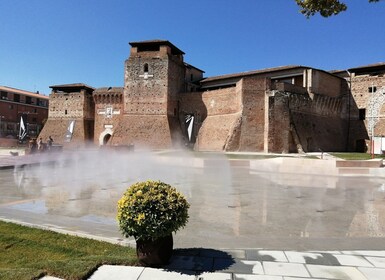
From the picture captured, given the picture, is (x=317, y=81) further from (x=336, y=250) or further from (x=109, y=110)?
(x=336, y=250)

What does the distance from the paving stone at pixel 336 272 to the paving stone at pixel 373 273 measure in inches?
2.3

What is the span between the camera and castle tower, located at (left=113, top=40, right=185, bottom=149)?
1401 inches

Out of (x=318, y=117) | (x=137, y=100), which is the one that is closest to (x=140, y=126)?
(x=137, y=100)

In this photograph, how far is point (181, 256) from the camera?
4.27 m

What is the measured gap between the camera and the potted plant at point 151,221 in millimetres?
3818

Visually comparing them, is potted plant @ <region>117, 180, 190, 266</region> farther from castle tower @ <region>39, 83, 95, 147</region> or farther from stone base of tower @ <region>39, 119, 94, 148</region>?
castle tower @ <region>39, 83, 95, 147</region>

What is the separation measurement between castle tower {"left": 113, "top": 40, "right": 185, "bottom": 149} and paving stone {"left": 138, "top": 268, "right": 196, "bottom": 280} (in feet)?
102

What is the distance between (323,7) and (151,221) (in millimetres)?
5184

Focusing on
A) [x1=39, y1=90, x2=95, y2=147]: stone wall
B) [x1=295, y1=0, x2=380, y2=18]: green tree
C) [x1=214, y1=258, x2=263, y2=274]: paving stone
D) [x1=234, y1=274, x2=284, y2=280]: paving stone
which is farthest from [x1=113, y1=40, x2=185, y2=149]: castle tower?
[x1=234, y1=274, x2=284, y2=280]: paving stone

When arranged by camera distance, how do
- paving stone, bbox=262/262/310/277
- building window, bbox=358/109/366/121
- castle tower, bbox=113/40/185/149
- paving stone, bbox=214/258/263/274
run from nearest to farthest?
paving stone, bbox=262/262/310/277
paving stone, bbox=214/258/263/274
castle tower, bbox=113/40/185/149
building window, bbox=358/109/366/121

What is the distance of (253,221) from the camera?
6691 millimetres

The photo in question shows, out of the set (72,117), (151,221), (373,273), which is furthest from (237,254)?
(72,117)

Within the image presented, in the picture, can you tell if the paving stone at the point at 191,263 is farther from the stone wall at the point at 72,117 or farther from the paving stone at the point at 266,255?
the stone wall at the point at 72,117

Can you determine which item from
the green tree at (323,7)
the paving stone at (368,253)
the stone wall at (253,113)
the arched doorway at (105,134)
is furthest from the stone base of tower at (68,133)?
the paving stone at (368,253)
